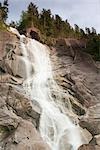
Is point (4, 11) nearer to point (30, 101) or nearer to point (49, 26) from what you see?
point (49, 26)

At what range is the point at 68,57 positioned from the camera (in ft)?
149

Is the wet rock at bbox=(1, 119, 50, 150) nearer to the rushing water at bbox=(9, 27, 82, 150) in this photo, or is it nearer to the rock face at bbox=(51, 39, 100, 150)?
the rushing water at bbox=(9, 27, 82, 150)

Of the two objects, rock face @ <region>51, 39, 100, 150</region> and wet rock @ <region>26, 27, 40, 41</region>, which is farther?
wet rock @ <region>26, 27, 40, 41</region>

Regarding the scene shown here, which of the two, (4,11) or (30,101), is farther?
(4,11)

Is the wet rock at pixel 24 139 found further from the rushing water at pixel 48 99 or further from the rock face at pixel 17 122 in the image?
the rushing water at pixel 48 99

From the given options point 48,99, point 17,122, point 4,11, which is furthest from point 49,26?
point 17,122

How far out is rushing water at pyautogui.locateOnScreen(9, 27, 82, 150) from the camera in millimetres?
32312

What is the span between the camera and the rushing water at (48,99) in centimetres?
3231

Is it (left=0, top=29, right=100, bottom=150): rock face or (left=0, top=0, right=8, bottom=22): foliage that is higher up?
(left=0, top=0, right=8, bottom=22): foliage

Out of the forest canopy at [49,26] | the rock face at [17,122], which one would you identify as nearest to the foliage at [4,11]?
the forest canopy at [49,26]

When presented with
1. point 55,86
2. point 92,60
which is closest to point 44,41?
point 92,60

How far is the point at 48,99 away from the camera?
1469 inches

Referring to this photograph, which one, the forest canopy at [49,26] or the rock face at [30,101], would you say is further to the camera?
the forest canopy at [49,26]

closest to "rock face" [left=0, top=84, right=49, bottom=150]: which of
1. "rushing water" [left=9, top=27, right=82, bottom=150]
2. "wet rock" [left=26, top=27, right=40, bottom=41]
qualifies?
"rushing water" [left=9, top=27, right=82, bottom=150]
